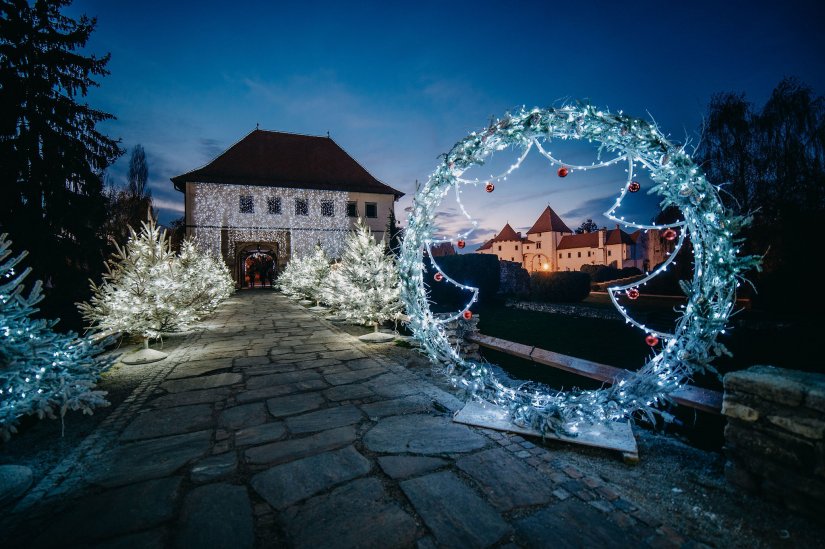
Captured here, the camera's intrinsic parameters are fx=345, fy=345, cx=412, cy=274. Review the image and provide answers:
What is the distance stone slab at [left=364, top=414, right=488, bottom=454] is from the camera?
3.18 m

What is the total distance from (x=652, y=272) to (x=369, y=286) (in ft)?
22.0

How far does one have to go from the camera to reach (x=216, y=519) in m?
2.25

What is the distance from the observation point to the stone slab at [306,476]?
2.51 m

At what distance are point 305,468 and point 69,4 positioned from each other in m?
14.1

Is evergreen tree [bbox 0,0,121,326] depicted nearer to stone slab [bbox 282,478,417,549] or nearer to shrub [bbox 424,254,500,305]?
stone slab [bbox 282,478,417,549]

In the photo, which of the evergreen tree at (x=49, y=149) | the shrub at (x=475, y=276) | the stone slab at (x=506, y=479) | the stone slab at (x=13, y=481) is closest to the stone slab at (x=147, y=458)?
the stone slab at (x=13, y=481)

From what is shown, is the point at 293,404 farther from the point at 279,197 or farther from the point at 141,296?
the point at 279,197

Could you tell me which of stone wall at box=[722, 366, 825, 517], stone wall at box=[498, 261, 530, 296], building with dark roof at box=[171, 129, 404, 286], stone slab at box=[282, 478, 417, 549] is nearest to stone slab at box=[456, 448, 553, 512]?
stone slab at box=[282, 478, 417, 549]

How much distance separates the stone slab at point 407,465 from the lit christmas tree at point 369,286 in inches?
210

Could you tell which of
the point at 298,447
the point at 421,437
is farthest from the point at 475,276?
the point at 298,447

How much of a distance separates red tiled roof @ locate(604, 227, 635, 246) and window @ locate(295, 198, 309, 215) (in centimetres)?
4902

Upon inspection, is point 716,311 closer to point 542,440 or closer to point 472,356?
point 542,440

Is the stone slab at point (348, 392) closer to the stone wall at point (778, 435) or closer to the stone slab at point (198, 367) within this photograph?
the stone slab at point (198, 367)

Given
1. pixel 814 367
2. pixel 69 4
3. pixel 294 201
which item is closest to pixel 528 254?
pixel 294 201
